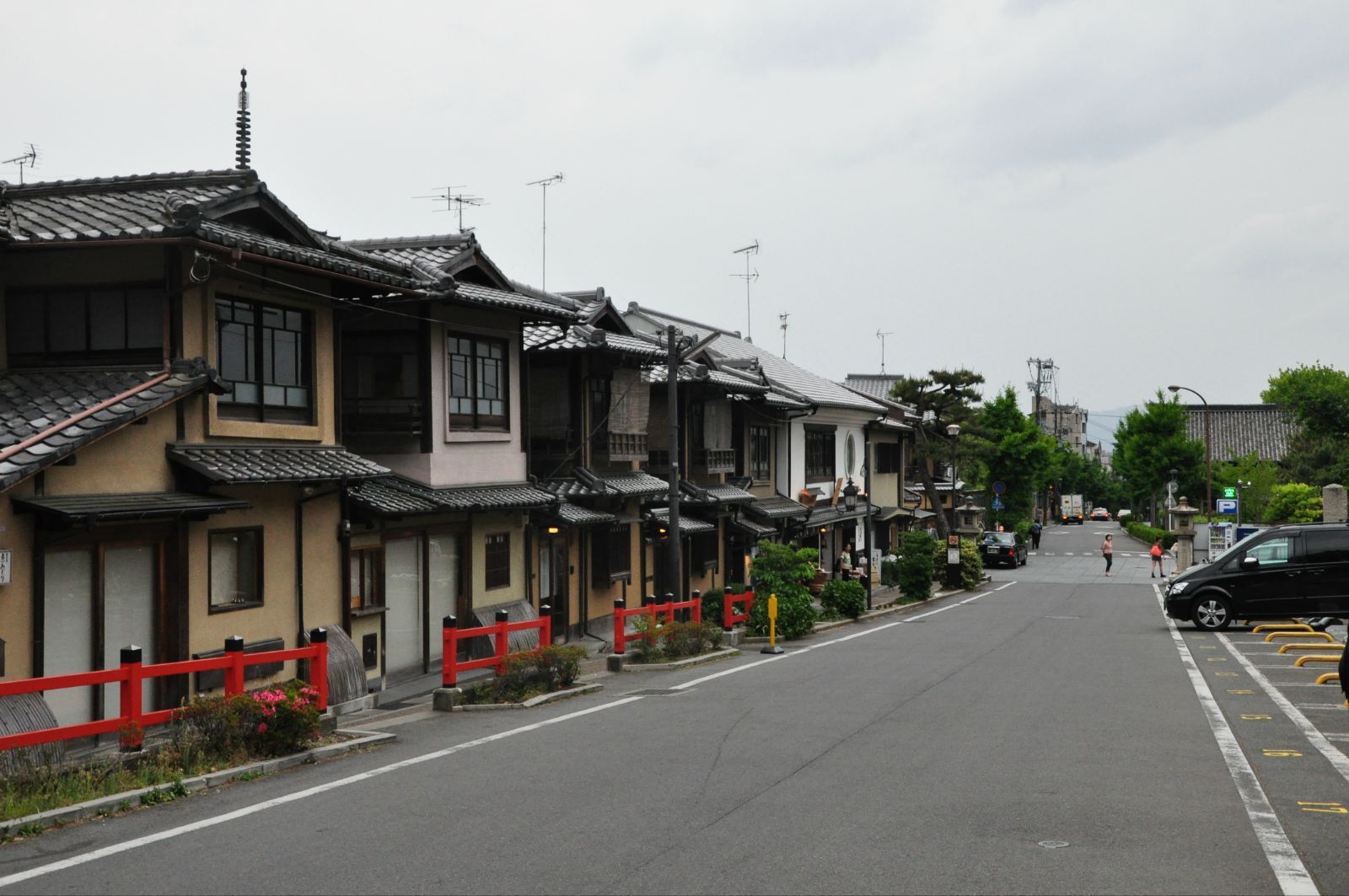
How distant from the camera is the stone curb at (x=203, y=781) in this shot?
8.77 m

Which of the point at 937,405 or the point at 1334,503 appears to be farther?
the point at 937,405

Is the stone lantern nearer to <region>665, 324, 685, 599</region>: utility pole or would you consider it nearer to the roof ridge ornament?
<region>665, 324, 685, 599</region>: utility pole

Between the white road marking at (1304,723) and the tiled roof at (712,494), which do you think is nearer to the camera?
the white road marking at (1304,723)

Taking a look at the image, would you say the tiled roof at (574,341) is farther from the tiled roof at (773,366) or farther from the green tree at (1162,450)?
the green tree at (1162,450)

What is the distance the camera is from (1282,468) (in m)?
65.2

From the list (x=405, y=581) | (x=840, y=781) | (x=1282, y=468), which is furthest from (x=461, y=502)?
(x=1282, y=468)

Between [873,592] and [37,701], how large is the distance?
3652 centimetres

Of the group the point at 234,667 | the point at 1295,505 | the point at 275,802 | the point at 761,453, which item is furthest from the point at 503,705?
the point at 1295,505

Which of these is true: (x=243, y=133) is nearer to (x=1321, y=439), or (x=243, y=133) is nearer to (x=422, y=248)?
(x=422, y=248)

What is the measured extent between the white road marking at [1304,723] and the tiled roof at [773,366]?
73.2 feet

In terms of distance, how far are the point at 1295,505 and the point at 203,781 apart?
160ft

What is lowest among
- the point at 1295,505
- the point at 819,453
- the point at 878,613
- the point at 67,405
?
the point at 878,613

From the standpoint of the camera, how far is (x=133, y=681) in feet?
35.1

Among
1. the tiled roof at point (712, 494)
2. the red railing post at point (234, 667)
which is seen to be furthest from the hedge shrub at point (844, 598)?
the red railing post at point (234, 667)
